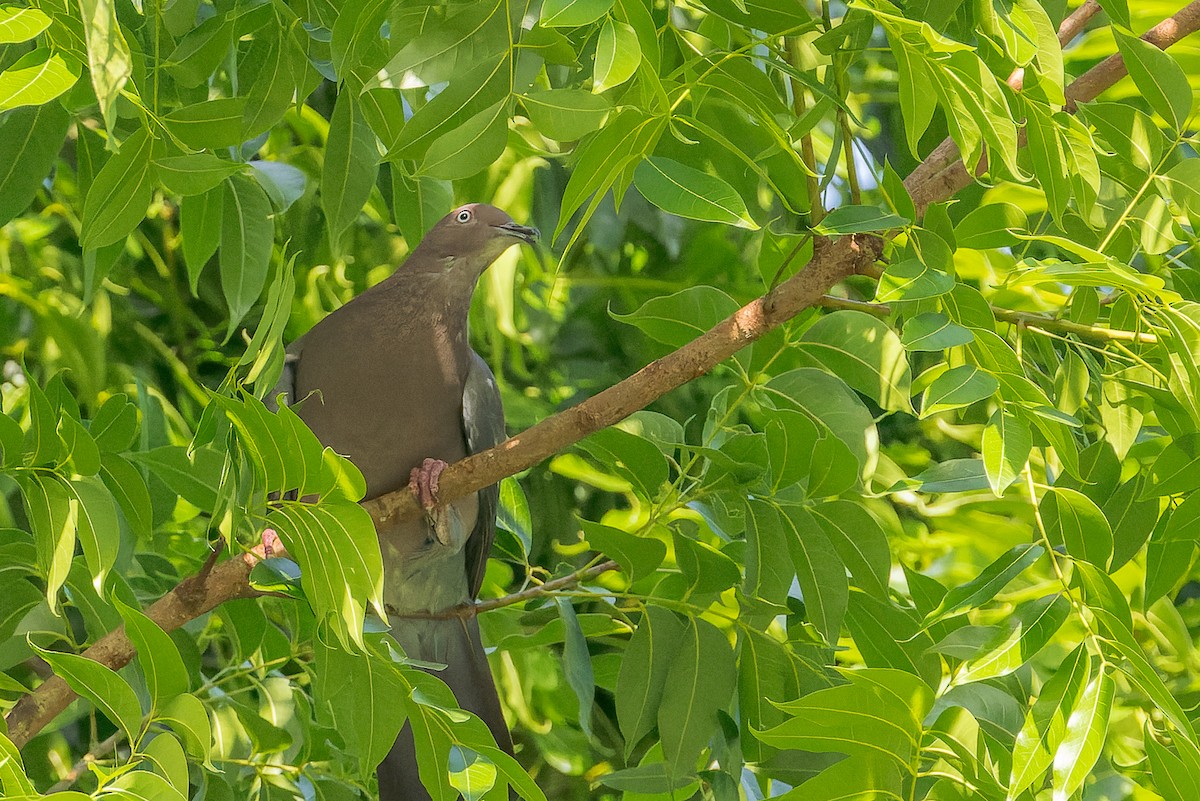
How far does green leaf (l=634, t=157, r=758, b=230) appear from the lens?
115cm

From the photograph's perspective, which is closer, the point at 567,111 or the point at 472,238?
the point at 567,111

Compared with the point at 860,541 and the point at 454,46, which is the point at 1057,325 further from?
the point at 454,46

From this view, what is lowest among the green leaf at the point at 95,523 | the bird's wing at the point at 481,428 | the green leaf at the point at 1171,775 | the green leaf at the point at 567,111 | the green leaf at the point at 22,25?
the bird's wing at the point at 481,428

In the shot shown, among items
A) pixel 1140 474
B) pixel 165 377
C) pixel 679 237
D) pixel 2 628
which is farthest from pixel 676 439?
pixel 165 377

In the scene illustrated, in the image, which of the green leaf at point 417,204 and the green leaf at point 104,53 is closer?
the green leaf at point 104,53

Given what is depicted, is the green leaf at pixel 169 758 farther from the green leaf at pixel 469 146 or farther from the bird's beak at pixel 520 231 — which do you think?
the bird's beak at pixel 520 231

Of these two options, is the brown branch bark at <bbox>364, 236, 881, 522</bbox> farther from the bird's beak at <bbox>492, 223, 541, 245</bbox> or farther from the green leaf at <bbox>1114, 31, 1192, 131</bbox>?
the bird's beak at <bbox>492, 223, 541, 245</bbox>

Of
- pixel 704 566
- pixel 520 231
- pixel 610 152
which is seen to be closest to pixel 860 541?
pixel 704 566

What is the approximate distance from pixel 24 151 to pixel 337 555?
0.76 metres

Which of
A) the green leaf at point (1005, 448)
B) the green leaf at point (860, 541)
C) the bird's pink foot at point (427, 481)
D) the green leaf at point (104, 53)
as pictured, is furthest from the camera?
the bird's pink foot at point (427, 481)

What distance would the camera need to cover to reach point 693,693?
60.1 inches

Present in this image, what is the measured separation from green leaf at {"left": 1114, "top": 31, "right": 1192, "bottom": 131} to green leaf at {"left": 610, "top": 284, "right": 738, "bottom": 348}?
0.52 metres

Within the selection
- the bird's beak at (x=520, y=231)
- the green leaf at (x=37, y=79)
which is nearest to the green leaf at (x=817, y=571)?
the green leaf at (x=37, y=79)

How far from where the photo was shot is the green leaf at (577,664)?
156 centimetres
